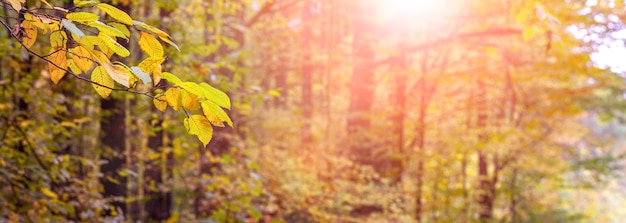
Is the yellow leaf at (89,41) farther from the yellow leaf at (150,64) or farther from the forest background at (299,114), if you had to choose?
the yellow leaf at (150,64)

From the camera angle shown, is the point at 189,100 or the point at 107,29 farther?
the point at 189,100

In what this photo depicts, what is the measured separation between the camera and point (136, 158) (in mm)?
5812

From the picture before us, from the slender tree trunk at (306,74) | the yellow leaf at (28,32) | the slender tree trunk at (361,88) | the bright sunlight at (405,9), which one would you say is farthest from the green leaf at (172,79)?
the slender tree trunk at (306,74)

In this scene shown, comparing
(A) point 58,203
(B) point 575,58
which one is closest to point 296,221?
(B) point 575,58

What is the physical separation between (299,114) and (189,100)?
27.4 feet

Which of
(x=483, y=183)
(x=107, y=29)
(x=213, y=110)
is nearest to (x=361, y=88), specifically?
(x=483, y=183)

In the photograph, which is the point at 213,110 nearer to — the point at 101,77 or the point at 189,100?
the point at 189,100

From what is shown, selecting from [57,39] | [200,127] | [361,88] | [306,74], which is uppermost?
[306,74]

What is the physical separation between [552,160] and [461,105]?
2.20m

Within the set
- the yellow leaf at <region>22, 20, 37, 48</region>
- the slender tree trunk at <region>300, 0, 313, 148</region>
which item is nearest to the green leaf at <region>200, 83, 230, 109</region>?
the yellow leaf at <region>22, 20, 37, 48</region>

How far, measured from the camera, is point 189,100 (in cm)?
143

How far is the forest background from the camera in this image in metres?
3.63

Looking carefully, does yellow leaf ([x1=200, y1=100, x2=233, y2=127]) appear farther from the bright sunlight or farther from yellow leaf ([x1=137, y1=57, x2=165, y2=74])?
the bright sunlight

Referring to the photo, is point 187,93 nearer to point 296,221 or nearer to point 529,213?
point 296,221
